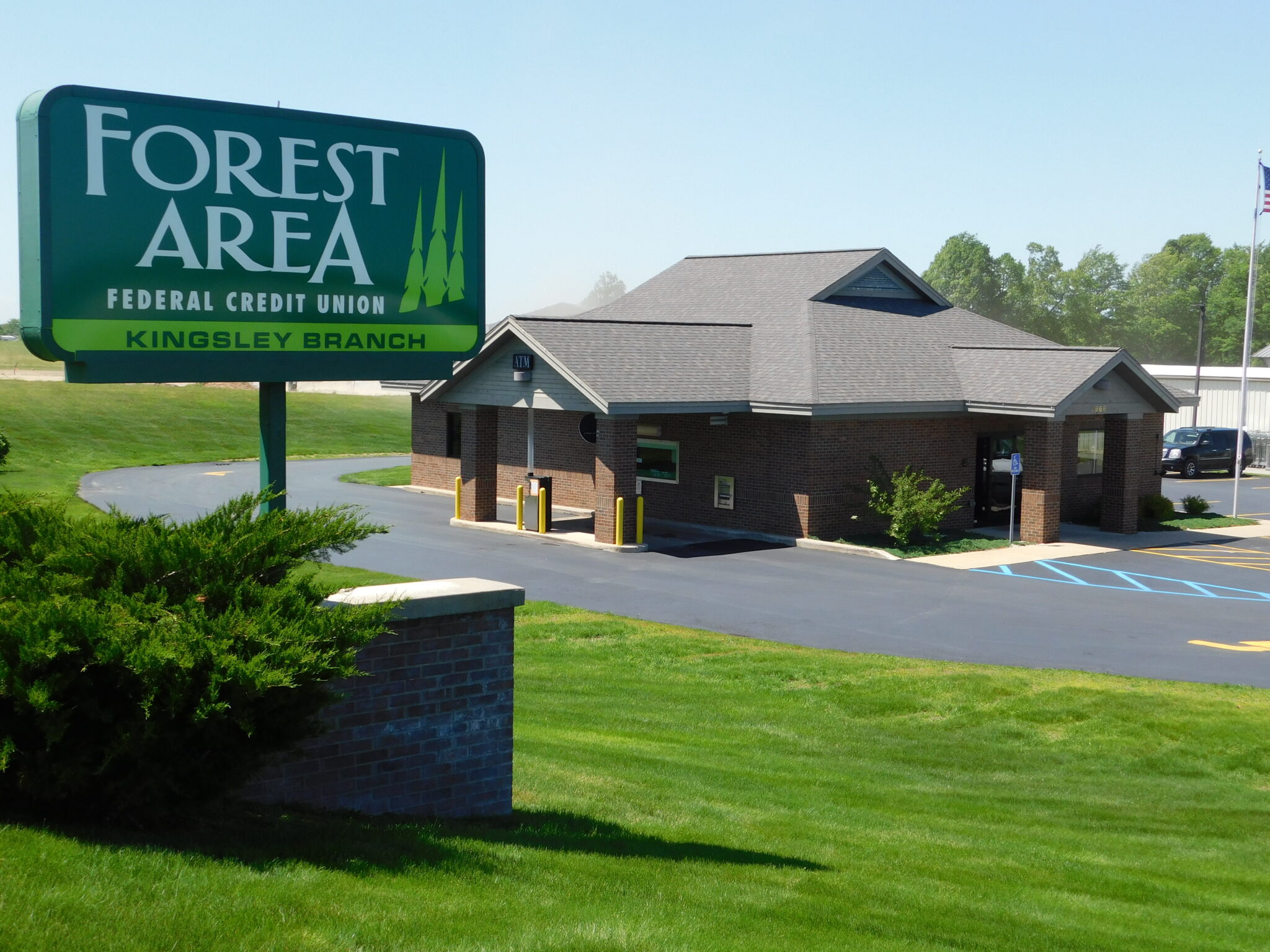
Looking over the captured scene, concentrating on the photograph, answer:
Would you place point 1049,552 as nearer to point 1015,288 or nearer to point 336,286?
point 336,286

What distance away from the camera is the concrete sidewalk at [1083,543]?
26094 millimetres

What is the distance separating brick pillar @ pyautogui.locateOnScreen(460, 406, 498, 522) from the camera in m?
30.6

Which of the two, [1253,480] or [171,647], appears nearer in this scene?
[171,647]

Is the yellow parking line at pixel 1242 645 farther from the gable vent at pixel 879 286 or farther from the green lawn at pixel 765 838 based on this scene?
the gable vent at pixel 879 286

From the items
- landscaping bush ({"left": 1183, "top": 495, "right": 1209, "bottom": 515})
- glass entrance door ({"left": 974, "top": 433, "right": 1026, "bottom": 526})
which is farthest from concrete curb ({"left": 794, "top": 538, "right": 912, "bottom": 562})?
landscaping bush ({"left": 1183, "top": 495, "right": 1209, "bottom": 515})

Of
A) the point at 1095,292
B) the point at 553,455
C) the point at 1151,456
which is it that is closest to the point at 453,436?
the point at 553,455

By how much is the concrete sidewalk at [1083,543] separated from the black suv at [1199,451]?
1288 cm

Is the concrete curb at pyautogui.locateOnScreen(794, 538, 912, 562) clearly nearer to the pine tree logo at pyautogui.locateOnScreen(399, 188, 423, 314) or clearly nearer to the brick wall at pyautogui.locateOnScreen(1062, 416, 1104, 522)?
the brick wall at pyautogui.locateOnScreen(1062, 416, 1104, 522)

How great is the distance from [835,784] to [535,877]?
15.8ft

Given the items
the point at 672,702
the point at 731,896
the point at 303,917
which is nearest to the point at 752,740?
the point at 672,702

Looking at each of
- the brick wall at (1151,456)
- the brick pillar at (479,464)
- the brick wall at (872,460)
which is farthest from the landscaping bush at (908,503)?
the brick pillar at (479,464)

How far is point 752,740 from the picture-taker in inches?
498

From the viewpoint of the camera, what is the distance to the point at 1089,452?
32.7 meters

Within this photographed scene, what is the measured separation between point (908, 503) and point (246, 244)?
21.0 m
